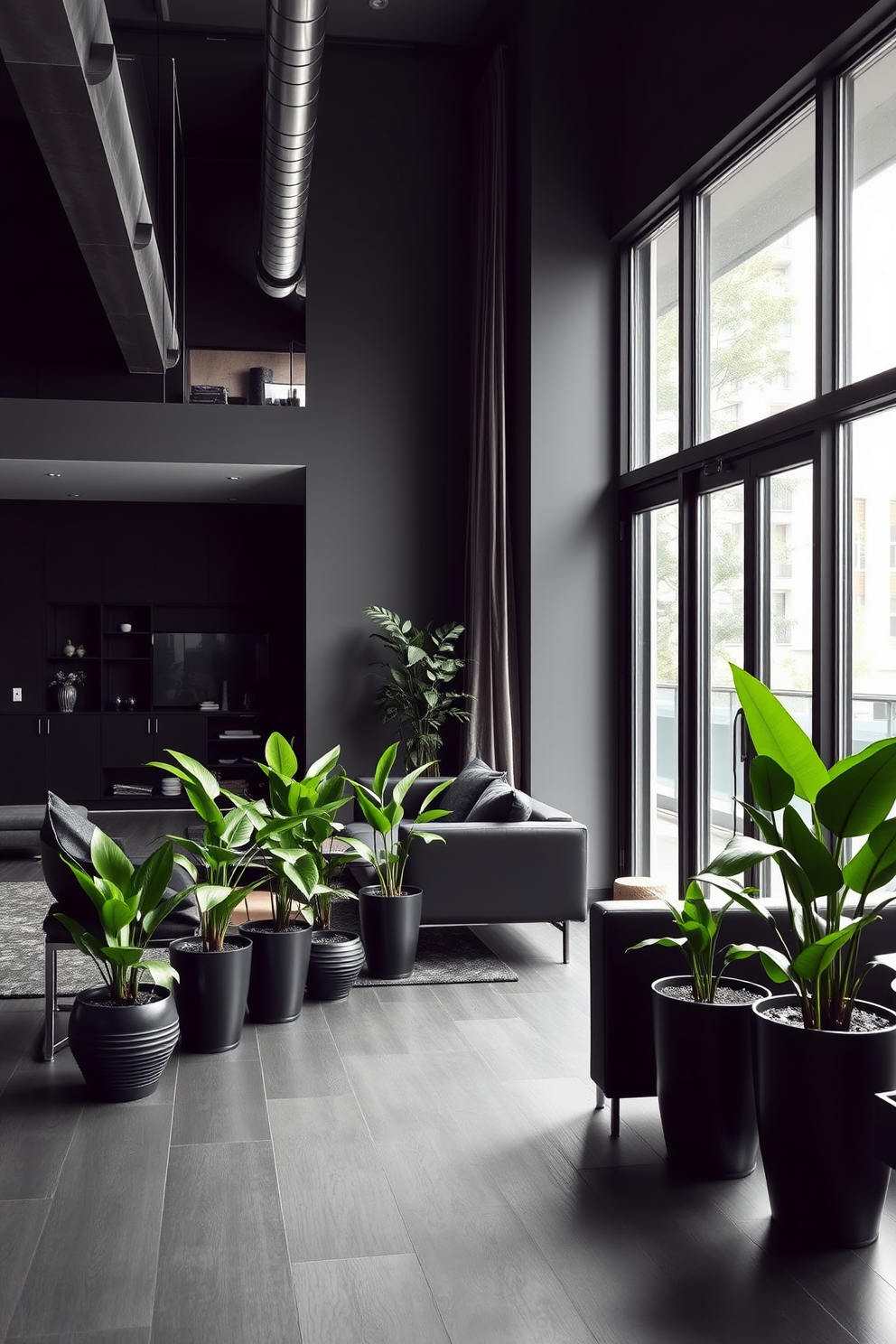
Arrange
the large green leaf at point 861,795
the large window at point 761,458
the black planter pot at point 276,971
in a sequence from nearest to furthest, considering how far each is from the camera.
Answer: the large green leaf at point 861,795 < the black planter pot at point 276,971 < the large window at point 761,458

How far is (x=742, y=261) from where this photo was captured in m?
5.36

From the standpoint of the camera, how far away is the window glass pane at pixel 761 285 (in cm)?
484

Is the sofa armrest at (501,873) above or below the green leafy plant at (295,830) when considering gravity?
below

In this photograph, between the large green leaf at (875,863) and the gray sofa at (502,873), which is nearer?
the large green leaf at (875,863)

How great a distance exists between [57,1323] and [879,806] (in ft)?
6.38

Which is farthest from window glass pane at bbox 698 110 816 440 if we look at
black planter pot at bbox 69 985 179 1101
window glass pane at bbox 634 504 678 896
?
black planter pot at bbox 69 985 179 1101

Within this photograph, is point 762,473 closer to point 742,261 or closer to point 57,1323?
point 742,261

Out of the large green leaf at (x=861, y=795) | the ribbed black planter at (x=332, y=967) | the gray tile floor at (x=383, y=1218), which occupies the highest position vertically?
the large green leaf at (x=861, y=795)

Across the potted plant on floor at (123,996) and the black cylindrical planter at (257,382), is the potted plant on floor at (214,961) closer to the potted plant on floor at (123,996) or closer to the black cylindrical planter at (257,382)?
the potted plant on floor at (123,996)

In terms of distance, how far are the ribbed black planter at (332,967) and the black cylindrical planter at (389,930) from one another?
0.25 meters

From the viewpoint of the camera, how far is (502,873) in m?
5.12

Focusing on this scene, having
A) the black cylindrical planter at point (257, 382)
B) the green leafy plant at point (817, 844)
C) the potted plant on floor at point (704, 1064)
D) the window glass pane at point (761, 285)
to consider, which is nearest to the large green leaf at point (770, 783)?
the green leafy plant at point (817, 844)

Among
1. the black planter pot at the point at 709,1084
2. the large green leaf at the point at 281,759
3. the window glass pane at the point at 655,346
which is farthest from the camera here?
the window glass pane at the point at 655,346

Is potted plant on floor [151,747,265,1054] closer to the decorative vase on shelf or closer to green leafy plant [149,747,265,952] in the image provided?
green leafy plant [149,747,265,952]
